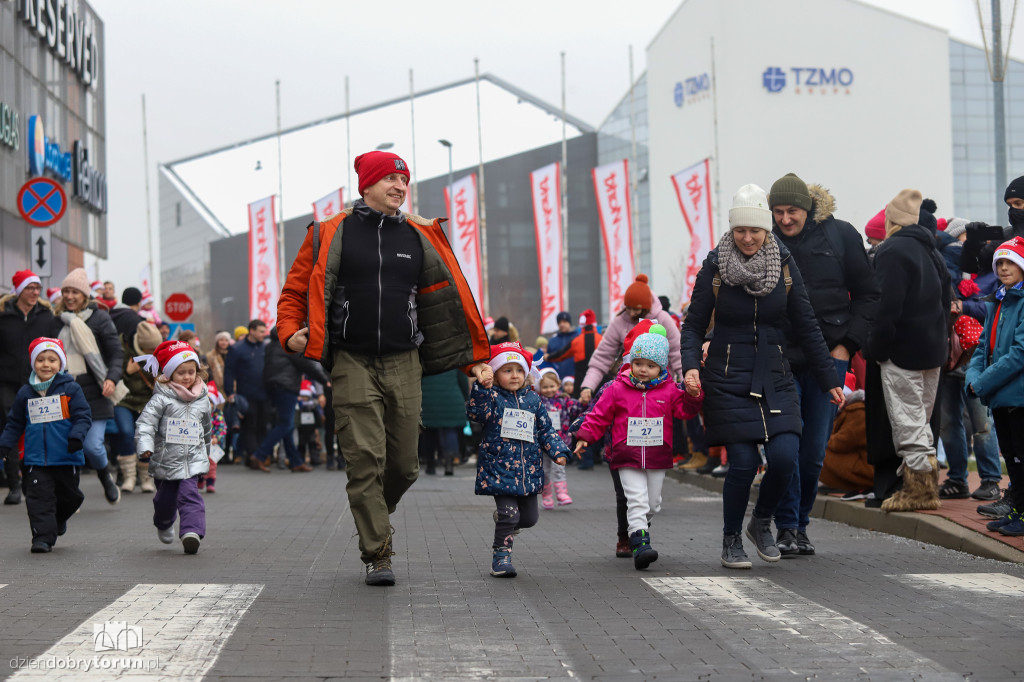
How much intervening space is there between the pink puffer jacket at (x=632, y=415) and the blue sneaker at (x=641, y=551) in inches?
16.7

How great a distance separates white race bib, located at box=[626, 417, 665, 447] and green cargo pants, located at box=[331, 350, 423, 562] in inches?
54.2

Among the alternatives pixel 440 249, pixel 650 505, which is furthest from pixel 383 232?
pixel 650 505

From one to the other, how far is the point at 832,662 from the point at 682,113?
208ft

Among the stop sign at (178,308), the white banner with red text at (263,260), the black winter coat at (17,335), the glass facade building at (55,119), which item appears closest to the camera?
the black winter coat at (17,335)

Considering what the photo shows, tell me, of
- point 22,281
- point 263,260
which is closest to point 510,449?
point 22,281

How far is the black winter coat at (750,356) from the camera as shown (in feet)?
25.6

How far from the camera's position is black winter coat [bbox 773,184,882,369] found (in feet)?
28.8

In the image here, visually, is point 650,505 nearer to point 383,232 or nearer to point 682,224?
point 383,232

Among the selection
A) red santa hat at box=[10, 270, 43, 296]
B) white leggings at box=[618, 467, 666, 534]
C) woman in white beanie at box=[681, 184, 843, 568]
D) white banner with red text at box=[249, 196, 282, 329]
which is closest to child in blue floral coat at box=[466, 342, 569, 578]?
white leggings at box=[618, 467, 666, 534]

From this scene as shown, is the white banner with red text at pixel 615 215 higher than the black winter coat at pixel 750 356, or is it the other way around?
the white banner with red text at pixel 615 215

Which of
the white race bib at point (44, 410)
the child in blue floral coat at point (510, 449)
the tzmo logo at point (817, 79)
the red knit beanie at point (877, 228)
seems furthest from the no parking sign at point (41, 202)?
the tzmo logo at point (817, 79)

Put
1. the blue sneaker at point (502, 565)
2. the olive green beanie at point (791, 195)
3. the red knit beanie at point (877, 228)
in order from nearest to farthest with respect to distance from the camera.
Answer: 1. the blue sneaker at point (502, 565)
2. the olive green beanie at point (791, 195)
3. the red knit beanie at point (877, 228)

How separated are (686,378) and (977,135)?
2938 inches

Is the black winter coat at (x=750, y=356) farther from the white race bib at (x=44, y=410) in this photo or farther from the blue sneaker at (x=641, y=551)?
the white race bib at (x=44, y=410)
